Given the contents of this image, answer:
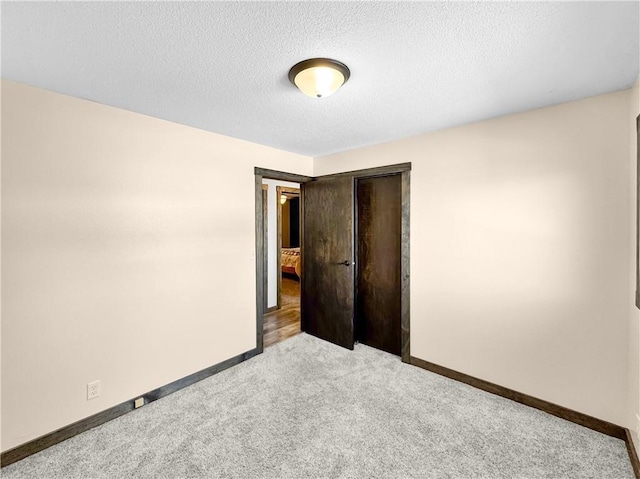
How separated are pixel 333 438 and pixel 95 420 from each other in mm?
1683

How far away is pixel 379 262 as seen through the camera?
11.4ft

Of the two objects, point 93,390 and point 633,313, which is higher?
point 633,313

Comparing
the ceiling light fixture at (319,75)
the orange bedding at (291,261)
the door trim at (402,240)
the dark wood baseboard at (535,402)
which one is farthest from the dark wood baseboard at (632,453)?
the orange bedding at (291,261)

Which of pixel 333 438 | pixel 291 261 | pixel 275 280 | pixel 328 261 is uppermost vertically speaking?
pixel 328 261

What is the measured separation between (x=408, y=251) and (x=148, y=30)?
2.62m

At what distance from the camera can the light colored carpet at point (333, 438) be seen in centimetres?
173

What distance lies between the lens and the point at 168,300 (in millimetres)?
2570

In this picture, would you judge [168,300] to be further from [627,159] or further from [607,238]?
[627,159]

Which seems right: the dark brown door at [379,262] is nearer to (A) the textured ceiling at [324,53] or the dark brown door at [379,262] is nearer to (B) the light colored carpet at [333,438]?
(B) the light colored carpet at [333,438]

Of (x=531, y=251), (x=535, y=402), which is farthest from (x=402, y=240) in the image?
(x=535, y=402)

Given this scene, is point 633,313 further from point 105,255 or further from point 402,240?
point 105,255

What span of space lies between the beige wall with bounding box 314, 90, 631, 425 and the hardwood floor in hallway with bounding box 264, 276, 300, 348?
165cm

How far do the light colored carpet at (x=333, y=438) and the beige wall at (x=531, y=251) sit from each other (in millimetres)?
338

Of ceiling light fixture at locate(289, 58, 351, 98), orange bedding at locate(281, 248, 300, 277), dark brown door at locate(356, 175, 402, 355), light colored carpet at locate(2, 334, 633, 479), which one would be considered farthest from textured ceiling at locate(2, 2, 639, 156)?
orange bedding at locate(281, 248, 300, 277)
